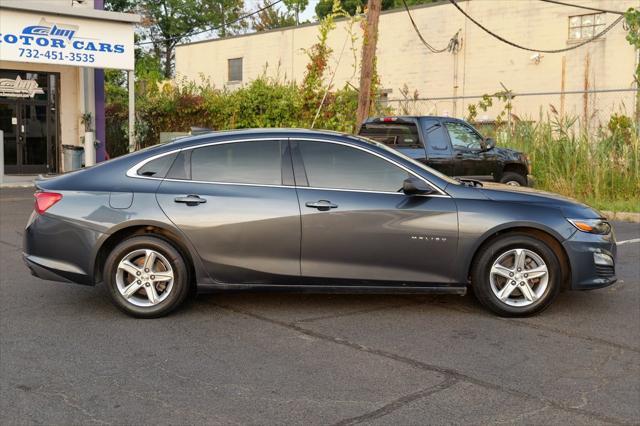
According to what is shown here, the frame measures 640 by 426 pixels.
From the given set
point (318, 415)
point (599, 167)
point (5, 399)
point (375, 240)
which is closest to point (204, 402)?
point (318, 415)

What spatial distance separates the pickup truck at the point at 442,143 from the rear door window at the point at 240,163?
6.93m

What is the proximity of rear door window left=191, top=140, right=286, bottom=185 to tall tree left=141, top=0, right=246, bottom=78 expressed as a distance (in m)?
56.8

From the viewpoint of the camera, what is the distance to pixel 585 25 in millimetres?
25344

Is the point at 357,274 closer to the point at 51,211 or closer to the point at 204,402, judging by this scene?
the point at 204,402

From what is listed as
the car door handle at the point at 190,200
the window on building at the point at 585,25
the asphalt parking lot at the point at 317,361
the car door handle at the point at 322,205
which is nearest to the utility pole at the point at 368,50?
the asphalt parking lot at the point at 317,361

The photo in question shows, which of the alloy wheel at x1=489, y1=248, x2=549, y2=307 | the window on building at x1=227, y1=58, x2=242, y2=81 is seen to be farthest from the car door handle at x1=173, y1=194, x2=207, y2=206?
the window on building at x1=227, y1=58, x2=242, y2=81

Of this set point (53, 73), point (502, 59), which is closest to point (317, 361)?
point (53, 73)

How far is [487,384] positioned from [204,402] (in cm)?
178

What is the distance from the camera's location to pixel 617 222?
13.0 metres

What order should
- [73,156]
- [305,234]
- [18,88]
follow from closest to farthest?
1. [305,234]
2. [73,156]
3. [18,88]

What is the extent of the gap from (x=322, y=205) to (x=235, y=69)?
1394 inches

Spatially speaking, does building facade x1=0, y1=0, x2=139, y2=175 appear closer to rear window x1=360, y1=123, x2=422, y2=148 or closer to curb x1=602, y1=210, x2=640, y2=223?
rear window x1=360, y1=123, x2=422, y2=148

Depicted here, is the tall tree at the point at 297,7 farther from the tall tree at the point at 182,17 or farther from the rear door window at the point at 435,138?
the rear door window at the point at 435,138

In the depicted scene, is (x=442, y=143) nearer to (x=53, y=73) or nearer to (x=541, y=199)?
(x=541, y=199)
